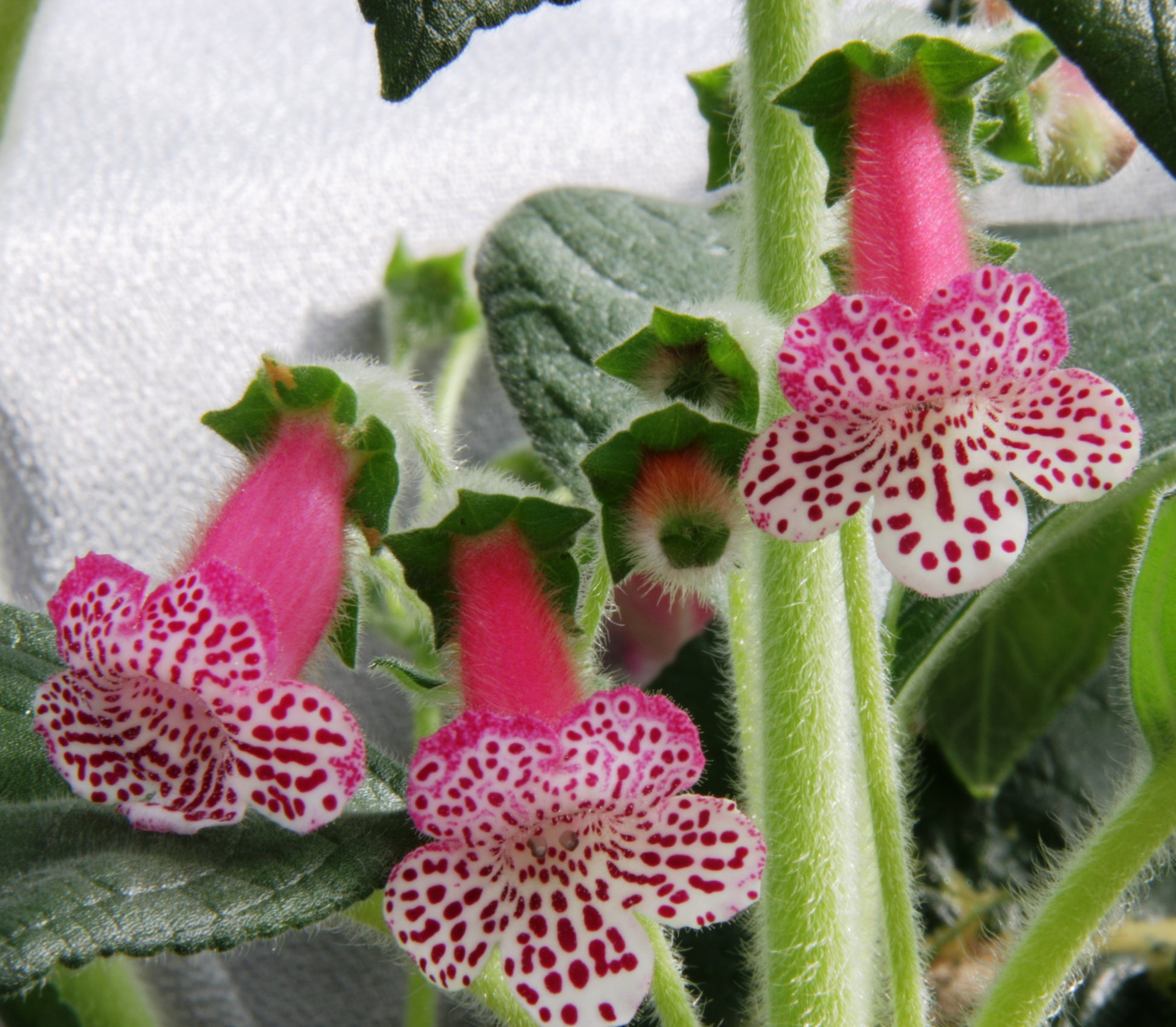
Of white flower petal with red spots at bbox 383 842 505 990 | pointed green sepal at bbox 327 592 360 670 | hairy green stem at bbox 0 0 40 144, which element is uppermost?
hairy green stem at bbox 0 0 40 144

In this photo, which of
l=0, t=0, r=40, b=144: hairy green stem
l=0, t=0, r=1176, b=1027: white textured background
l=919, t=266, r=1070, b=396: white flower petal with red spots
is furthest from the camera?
l=0, t=0, r=1176, b=1027: white textured background

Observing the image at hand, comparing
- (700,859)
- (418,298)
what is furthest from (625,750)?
(418,298)

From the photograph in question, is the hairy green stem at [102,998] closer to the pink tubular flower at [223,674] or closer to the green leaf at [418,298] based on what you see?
the pink tubular flower at [223,674]

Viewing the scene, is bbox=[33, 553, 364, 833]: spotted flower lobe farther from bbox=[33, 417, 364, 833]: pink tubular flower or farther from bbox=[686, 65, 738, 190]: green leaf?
bbox=[686, 65, 738, 190]: green leaf

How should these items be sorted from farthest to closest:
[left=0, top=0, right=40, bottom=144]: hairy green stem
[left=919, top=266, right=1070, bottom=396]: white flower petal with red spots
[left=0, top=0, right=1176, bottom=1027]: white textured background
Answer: [left=0, top=0, right=1176, bottom=1027]: white textured background, [left=0, top=0, right=40, bottom=144]: hairy green stem, [left=919, top=266, right=1070, bottom=396]: white flower petal with red spots

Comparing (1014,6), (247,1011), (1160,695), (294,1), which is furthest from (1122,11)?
(294,1)

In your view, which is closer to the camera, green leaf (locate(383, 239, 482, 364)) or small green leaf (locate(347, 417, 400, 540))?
small green leaf (locate(347, 417, 400, 540))

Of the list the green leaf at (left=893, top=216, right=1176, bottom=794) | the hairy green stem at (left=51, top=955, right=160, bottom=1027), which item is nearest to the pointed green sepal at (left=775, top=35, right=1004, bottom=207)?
the green leaf at (left=893, top=216, right=1176, bottom=794)

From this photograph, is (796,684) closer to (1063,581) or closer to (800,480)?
(800,480)
